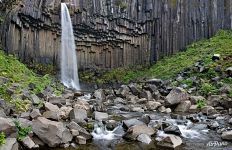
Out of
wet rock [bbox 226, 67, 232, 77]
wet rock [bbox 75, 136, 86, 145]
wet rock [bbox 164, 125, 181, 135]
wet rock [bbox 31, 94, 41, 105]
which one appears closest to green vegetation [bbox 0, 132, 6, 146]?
wet rock [bbox 75, 136, 86, 145]

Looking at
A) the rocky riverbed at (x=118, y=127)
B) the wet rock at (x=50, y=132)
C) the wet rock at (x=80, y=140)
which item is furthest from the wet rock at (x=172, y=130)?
the wet rock at (x=50, y=132)

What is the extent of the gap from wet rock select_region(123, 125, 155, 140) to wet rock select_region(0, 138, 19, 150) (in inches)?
133

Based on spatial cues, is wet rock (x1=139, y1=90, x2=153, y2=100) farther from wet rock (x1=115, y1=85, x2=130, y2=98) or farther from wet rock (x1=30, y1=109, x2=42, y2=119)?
wet rock (x1=30, y1=109, x2=42, y2=119)

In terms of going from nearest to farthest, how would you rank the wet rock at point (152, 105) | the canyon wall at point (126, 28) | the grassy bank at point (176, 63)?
the wet rock at point (152, 105)
the grassy bank at point (176, 63)
the canyon wall at point (126, 28)

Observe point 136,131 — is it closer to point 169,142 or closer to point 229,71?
point 169,142

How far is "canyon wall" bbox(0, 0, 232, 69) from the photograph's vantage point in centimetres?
2703

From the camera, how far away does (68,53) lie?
28797 mm

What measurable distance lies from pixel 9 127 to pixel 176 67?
20398 mm

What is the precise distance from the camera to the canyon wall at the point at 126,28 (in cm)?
2703

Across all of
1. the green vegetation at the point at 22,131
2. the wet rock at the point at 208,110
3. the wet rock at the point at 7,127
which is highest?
the wet rock at the point at 7,127

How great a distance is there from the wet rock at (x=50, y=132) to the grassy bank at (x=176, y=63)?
679 inches

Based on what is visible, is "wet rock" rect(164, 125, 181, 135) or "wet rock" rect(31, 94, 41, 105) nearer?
"wet rock" rect(164, 125, 181, 135)

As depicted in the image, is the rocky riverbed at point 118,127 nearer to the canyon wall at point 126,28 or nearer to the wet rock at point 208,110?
the wet rock at point 208,110

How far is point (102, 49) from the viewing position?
31078 mm
